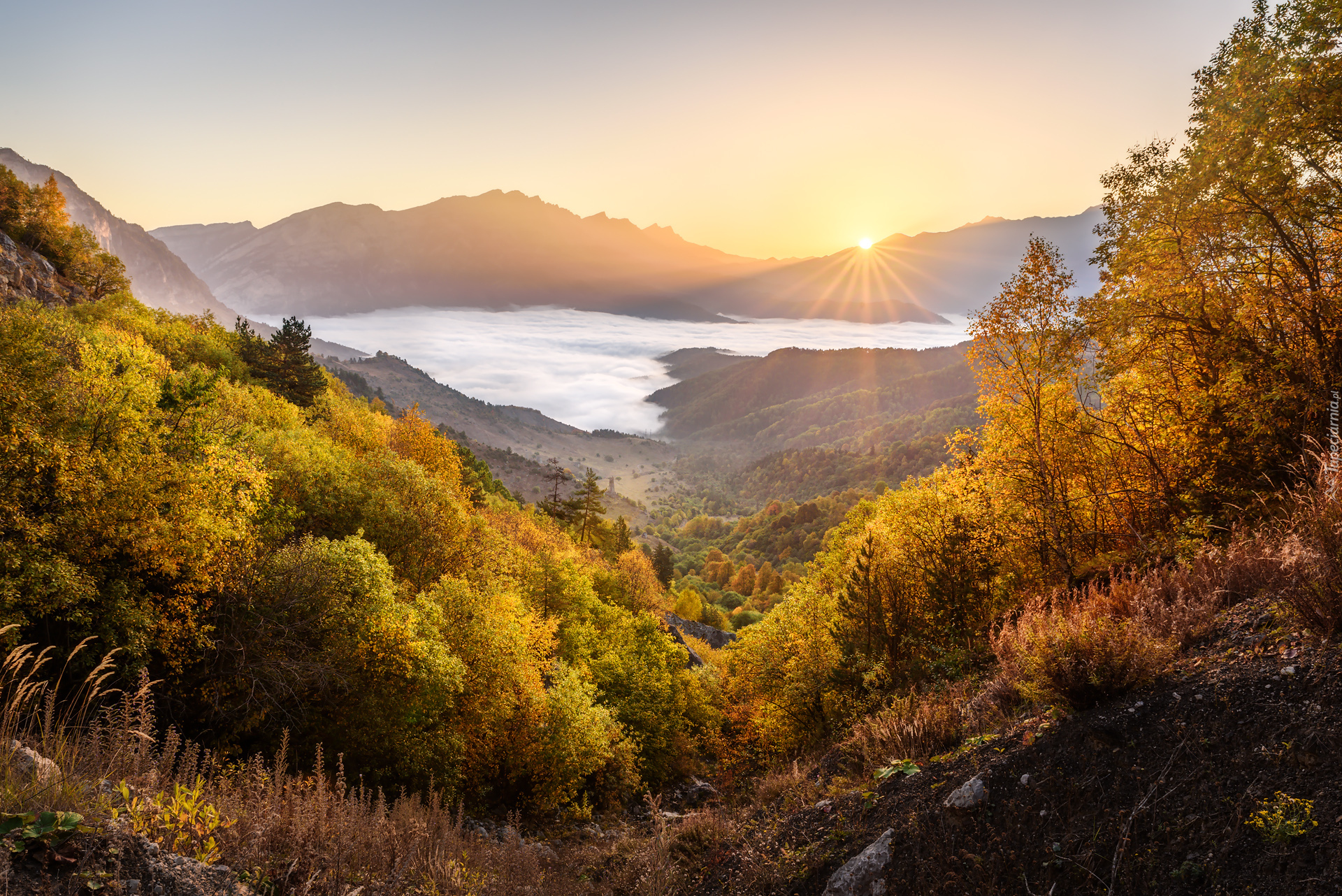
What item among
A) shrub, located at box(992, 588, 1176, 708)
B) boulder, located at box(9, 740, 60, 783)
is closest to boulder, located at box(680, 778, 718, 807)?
shrub, located at box(992, 588, 1176, 708)

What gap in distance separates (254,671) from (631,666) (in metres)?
23.2

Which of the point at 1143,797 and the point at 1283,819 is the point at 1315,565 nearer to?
the point at 1283,819

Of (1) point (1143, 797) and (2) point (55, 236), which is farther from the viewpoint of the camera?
(2) point (55, 236)

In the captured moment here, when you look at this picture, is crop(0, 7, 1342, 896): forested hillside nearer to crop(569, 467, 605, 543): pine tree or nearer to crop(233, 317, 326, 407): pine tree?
crop(233, 317, 326, 407): pine tree

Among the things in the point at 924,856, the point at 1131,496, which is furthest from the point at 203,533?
the point at 1131,496

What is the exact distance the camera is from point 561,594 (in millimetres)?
39188

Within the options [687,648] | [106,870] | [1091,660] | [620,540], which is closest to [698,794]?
[1091,660]

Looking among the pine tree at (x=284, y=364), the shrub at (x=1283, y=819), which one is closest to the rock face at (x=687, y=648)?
the pine tree at (x=284, y=364)

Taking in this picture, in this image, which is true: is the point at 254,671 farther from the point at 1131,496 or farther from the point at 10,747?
the point at 1131,496

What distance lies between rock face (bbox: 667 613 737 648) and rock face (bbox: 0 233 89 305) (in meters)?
70.2

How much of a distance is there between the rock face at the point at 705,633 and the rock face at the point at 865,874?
74075 mm

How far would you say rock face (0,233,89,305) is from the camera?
4175 cm

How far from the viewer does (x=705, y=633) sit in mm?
86750

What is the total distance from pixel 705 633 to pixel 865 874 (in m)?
83.3
